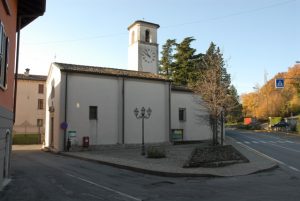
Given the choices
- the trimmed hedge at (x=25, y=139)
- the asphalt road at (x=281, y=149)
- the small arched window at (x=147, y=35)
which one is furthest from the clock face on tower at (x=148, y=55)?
the trimmed hedge at (x=25, y=139)

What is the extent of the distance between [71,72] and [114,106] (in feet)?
17.4

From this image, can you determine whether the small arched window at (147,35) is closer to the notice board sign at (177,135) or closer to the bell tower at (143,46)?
the bell tower at (143,46)

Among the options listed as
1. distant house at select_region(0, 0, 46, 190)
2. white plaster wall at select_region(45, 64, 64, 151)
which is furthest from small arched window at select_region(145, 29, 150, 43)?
distant house at select_region(0, 0, 46, 190)

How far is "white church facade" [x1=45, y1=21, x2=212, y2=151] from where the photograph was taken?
111 ft

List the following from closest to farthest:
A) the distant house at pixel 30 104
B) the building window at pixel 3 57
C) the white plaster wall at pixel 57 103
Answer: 1. the building window at pixel 3 57
2. the white plaster wall at pixel 57 103
3. the distant house at pixel 30 104

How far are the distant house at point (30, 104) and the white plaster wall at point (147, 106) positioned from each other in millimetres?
28059

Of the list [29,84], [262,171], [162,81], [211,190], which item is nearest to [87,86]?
[162,81]

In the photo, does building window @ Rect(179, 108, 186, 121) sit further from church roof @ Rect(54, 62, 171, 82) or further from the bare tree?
the bare tree

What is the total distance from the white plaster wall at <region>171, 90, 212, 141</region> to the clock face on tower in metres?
7.42

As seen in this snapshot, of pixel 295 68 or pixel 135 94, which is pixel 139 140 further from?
pixel 295 68

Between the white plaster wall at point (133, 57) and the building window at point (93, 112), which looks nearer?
the building window at point (93, 112)

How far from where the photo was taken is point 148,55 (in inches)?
1855

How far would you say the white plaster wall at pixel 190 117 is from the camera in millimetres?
41781

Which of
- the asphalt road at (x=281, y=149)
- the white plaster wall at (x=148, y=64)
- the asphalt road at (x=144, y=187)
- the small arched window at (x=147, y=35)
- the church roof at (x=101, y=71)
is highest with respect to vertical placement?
the small arched window at (x=147, y=35)
